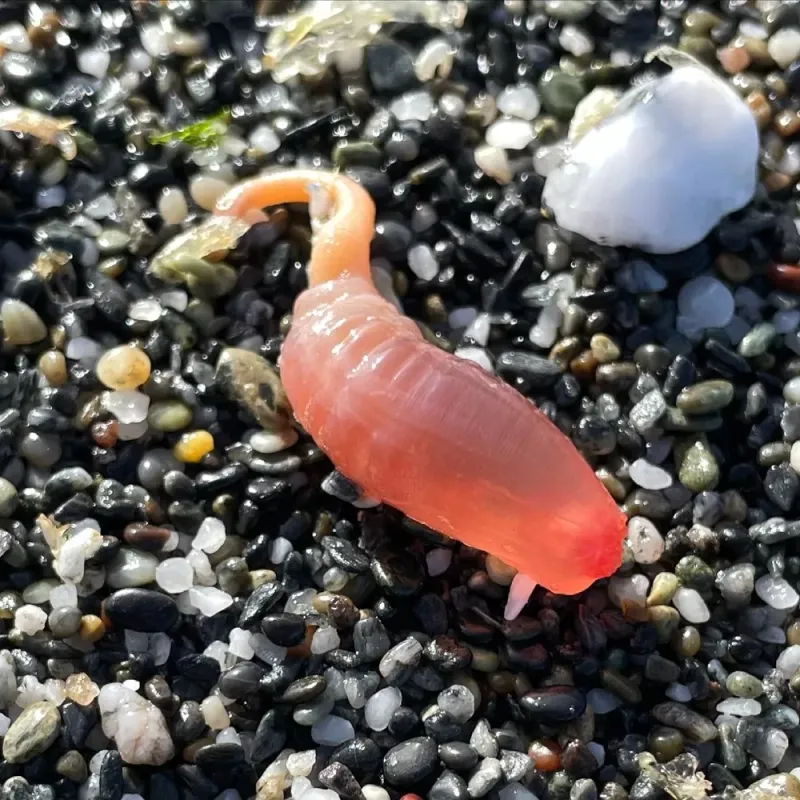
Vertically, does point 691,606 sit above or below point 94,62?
below

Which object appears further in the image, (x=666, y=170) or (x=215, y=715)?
(x=666, y=170)

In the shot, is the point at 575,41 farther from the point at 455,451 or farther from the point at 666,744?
the point at 666,744

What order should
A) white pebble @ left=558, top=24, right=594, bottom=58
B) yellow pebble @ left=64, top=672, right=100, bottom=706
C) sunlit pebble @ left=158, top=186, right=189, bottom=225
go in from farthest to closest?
white pebble @ left=558, top=24, right=594, bottom=58
sunlit pebble @ left=158, top=186, right=189, bottom=225
yellow pebble @ left=64, top=672, right=100, bottom=706

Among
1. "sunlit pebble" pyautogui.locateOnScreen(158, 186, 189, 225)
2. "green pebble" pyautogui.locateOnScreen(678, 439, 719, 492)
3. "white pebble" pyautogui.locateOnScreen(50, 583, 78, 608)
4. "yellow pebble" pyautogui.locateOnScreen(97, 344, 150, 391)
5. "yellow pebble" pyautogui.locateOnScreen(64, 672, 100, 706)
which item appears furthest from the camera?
"sunlit pebble" pyautogui.locateOnScreen(158, 186, 189, 225)

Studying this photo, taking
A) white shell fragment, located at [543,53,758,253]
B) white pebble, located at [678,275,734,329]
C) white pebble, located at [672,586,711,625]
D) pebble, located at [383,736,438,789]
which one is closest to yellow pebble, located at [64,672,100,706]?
pebble, located at [383,736,438,789]

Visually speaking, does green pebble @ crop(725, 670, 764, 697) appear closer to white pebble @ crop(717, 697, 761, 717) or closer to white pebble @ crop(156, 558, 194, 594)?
white pebble @ crop(717, 697, 761, 717)

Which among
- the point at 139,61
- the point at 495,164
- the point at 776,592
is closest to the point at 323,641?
the point at 776,592
